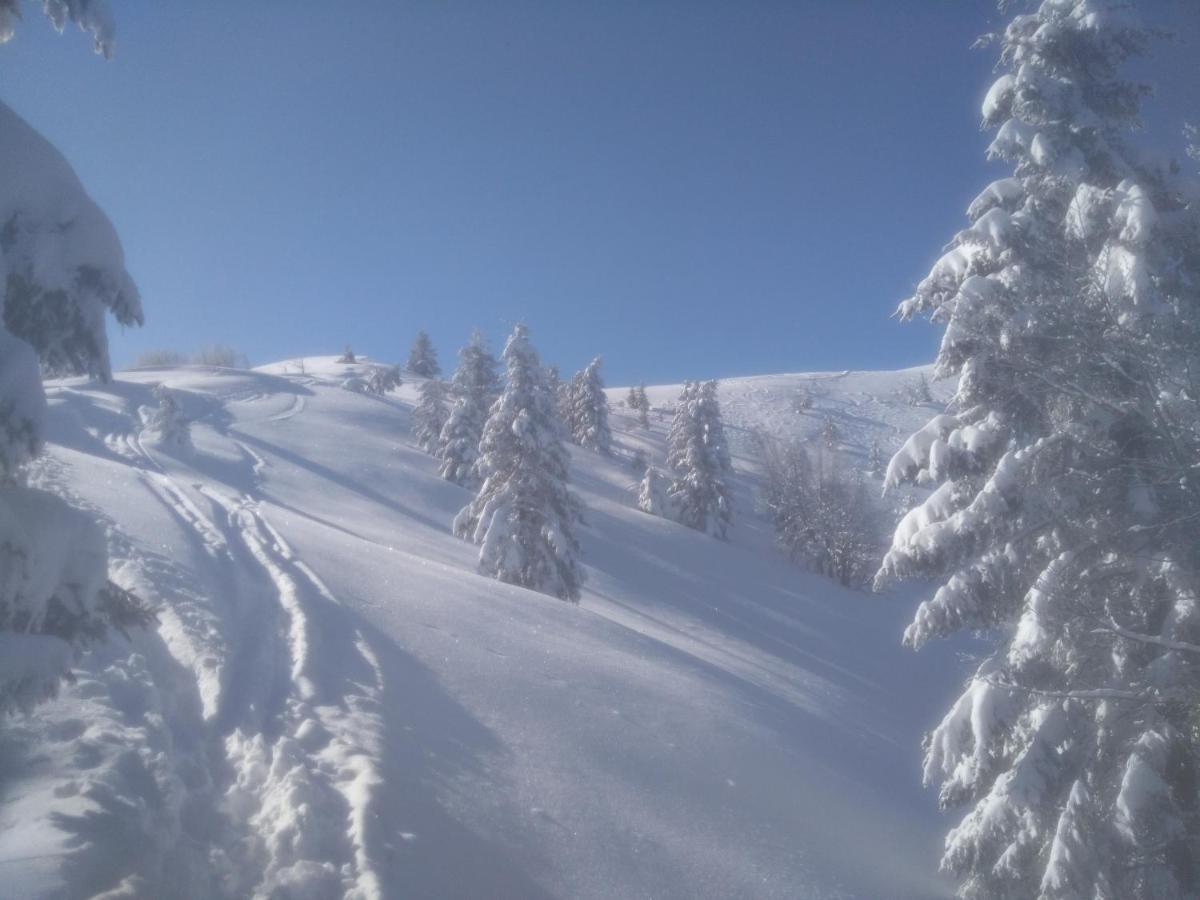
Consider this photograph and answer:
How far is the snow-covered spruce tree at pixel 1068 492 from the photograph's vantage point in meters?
6.38

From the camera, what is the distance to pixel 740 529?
46938 mm

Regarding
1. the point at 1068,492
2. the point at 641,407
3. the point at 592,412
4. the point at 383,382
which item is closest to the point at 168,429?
the point at 592,412

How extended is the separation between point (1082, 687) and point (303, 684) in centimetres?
823

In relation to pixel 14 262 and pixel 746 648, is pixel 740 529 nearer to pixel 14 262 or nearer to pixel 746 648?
pixel 746 648

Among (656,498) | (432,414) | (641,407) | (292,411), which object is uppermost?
(641,407)

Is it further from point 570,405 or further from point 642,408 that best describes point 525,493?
point 642,408

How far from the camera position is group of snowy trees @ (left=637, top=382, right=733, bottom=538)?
42.8 metres

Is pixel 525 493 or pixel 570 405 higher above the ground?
pixel 570 405

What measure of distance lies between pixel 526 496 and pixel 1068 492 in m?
15.4

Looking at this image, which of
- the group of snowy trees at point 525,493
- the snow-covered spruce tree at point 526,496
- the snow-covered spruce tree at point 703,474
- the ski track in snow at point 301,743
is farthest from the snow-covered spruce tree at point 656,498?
the ski track in snow at point 301,743

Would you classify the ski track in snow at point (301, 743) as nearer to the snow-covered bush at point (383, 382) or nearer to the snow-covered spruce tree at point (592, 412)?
the snow-covered spruce tree at point (592, 412)

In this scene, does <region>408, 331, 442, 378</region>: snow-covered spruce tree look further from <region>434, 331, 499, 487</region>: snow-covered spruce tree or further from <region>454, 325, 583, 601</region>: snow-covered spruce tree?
<region>454, 325, 583, 601</region>: snow-covered spruce tree

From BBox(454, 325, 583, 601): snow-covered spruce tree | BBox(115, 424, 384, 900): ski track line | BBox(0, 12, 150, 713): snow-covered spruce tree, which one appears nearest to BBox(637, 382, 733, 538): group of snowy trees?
BBox(454, 325, 583, 601): snow-covered spruce tree

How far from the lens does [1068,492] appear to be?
25.1 ft
